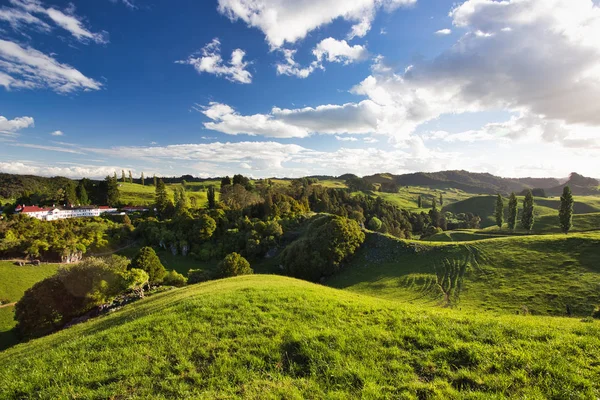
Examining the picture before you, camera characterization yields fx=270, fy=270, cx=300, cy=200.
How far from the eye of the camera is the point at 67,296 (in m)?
36.0

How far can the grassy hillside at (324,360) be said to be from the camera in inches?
293

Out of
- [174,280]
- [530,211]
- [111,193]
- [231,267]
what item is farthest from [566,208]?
[111,193]

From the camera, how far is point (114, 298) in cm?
3625

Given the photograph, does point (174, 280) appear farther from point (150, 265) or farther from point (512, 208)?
point (512, 208)

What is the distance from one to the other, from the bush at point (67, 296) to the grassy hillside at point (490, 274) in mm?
40369

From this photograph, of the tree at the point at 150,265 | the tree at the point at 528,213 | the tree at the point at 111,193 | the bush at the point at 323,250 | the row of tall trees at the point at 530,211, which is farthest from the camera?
the tree at the point at 111,193

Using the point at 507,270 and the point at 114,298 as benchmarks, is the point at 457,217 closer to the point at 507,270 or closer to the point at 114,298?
the point at 507,270

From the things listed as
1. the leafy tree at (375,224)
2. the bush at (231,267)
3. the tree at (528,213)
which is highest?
the tree at (528,213)

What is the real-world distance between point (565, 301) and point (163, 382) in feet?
160

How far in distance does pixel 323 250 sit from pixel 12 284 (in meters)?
62.4

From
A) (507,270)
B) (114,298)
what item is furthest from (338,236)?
(114,298)

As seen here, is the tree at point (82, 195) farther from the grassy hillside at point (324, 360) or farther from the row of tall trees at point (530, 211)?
the row of tall trees at point (530, 211)

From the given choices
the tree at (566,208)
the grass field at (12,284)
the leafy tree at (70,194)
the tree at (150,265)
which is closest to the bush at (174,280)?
the tree at (150,265)

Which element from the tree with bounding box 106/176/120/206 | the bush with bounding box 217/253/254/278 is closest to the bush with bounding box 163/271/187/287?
the bush with bounding box 217/253/254/278
